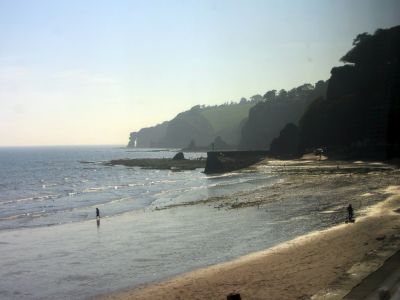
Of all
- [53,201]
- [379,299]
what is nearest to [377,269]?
[379,299]

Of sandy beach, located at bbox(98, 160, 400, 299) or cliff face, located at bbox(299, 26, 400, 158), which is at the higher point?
cliff face, located at bbox(299, 26, 400, 158)

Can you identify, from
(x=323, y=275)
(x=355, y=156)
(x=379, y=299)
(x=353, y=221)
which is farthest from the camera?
(x=355, y=156)

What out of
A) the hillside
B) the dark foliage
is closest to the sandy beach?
the hillside

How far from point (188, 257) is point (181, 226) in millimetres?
8654

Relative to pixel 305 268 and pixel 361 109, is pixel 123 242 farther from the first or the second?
pixel 361 109

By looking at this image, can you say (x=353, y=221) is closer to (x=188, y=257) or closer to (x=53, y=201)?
(x=188, y=257)

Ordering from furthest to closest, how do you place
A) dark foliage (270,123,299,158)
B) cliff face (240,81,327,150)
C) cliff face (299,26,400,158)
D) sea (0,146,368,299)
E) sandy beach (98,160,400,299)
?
cliff face (240,81,327,150)
dark foliage (270,123,299,158)
cliff face (299,26,400,158)
sea (0,146,368,299)
sandy beach (98,160,400,299)

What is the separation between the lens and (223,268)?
17844 millimetres

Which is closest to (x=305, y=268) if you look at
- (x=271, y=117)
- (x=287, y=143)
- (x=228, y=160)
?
(x=228, y=160)

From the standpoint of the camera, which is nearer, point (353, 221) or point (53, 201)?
point (353, 221)

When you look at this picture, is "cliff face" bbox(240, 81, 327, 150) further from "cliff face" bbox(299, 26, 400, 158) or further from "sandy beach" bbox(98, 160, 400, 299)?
"sandy beach" bbox(98, 160, 400, 299)

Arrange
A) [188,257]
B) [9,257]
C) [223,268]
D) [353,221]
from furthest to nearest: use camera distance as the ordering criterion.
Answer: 1. [353,221]
2. [9,257]
3. [188,257]
4. [223,268]

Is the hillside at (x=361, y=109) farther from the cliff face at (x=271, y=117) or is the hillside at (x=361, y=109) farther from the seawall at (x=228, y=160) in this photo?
the cliff face at (x=271, y=117)

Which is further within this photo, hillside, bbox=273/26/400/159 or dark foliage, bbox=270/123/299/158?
dark foliage, bbox=270/123/299/158
